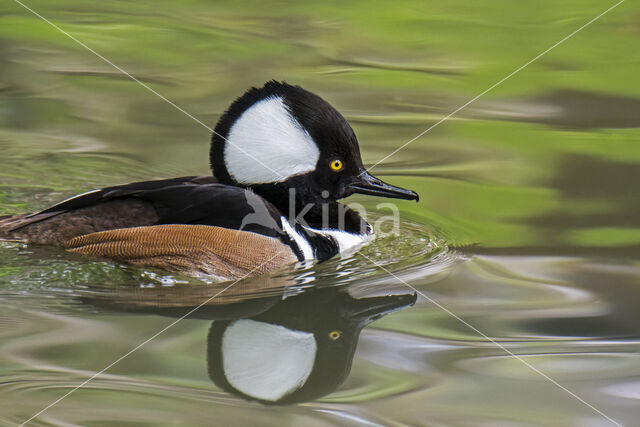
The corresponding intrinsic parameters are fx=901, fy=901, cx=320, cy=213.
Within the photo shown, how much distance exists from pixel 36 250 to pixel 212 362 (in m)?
1.81

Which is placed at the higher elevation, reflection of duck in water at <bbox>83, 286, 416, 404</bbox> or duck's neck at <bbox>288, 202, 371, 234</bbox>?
duck's neck at <bbox>288, 202, 371, 234</bbox>

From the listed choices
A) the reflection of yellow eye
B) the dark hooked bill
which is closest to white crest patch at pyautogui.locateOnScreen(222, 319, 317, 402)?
the reflection of yellow eye

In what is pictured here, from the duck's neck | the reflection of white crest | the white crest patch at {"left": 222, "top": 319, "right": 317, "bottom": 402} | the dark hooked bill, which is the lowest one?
the white crest patch at {"left": 222, "top": 319, "right": 317, "bottom": 402}

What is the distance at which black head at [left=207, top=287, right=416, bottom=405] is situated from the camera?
4426 millimetres

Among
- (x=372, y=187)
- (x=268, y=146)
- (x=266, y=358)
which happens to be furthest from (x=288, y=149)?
(x=266, y=358)

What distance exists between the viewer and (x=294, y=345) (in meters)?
4.91

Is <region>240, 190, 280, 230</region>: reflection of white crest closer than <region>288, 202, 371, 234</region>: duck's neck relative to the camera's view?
Yes

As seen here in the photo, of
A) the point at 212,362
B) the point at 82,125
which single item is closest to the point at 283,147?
the point at 212,362

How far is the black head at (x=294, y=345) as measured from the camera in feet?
14.5

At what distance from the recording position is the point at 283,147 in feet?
19.5

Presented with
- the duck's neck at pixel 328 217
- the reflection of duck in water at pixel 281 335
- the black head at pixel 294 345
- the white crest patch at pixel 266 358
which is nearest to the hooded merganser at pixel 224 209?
the duck's neck at pixel 328 217

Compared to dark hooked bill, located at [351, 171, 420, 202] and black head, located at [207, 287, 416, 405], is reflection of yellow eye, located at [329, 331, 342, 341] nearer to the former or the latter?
black head, located at [207, 287, 416, 405]

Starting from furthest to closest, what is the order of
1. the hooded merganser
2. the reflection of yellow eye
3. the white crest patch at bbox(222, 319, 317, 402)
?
the hooded merganser, the reflection of yellow eye, the white crest patch at bbox(222, 319, 317, 402)

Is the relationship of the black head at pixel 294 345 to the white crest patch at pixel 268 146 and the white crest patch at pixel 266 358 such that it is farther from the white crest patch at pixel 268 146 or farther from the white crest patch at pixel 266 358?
the white crest patch at pixel 268 146
